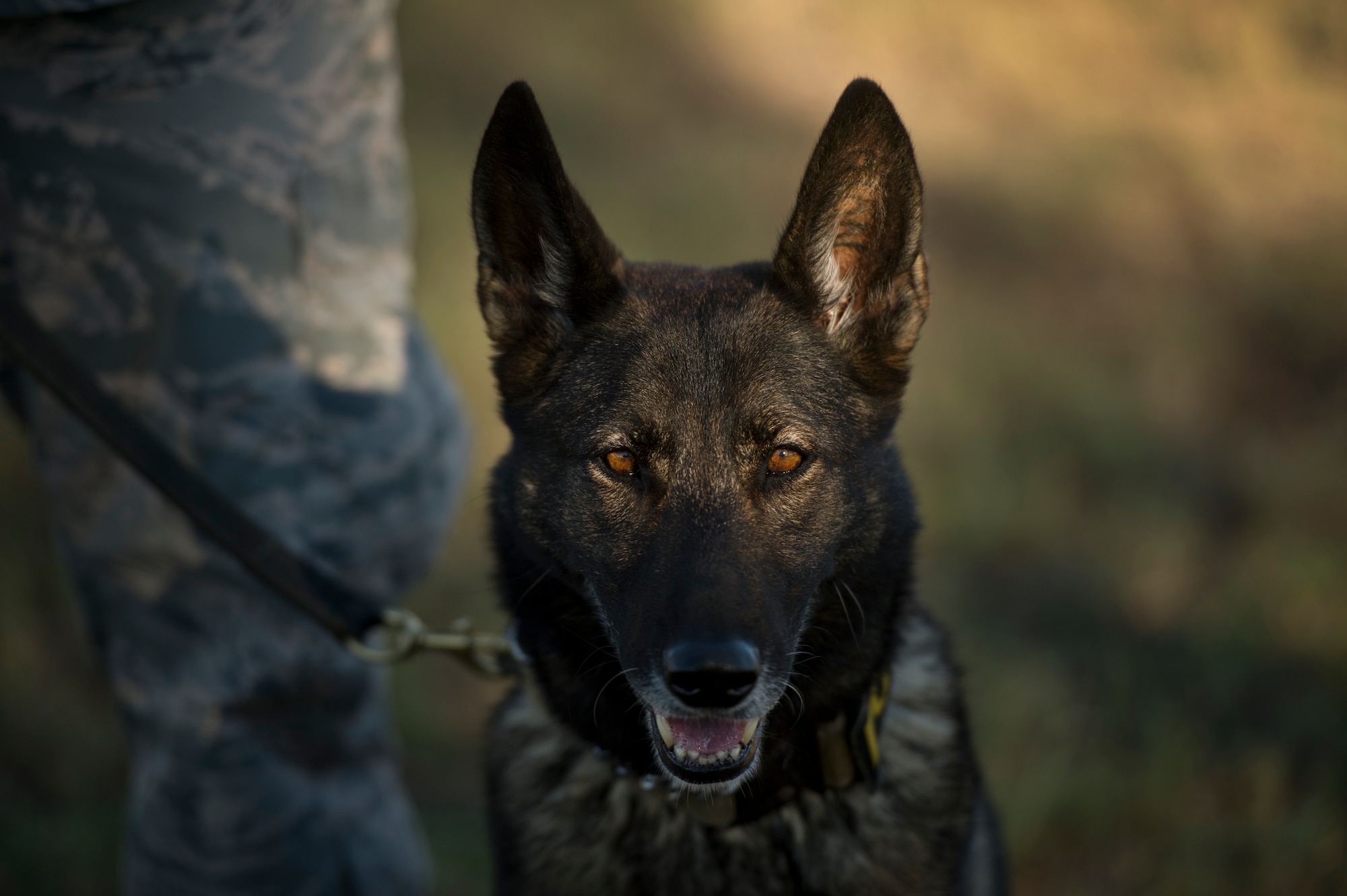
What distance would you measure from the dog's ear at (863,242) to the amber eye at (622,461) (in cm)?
52

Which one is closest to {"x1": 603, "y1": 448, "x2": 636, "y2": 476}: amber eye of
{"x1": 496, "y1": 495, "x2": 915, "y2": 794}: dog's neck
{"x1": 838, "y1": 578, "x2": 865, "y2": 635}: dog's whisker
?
{"x1": 496, "y1": 495, "x2": 915, "y2": 794}: dog's neck

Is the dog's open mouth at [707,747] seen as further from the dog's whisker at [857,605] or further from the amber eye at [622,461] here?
the amber eye at [622,461]

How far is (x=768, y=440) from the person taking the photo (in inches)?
79.9

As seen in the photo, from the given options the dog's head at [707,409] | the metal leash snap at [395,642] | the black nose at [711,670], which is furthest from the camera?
the metal leash snap at [395,642]

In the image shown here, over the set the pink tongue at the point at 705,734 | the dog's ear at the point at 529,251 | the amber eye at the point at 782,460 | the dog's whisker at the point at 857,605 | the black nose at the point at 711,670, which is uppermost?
the dog's ear at the point at 529,251

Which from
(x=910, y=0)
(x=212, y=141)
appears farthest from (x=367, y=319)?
(x=910, y=0)

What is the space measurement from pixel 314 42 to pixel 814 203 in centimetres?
134

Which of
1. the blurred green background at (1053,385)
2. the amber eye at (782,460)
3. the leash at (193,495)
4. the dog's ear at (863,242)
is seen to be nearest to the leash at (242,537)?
the leash at (193,495)

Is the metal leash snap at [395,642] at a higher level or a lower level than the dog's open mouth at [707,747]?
lower

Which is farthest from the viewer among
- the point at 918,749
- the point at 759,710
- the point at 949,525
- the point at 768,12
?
the point at 768,12

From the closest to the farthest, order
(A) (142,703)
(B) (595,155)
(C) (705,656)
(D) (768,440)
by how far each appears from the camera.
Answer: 1. (C) (705,656)
2. (D) (768,440)
3. (A) (142,703)
4. (B) (595,155)

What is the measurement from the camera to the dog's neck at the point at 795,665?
2.13 meters

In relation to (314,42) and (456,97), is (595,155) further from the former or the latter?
(314,42)

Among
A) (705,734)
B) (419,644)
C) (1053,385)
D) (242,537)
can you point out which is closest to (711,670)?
(705,734)
